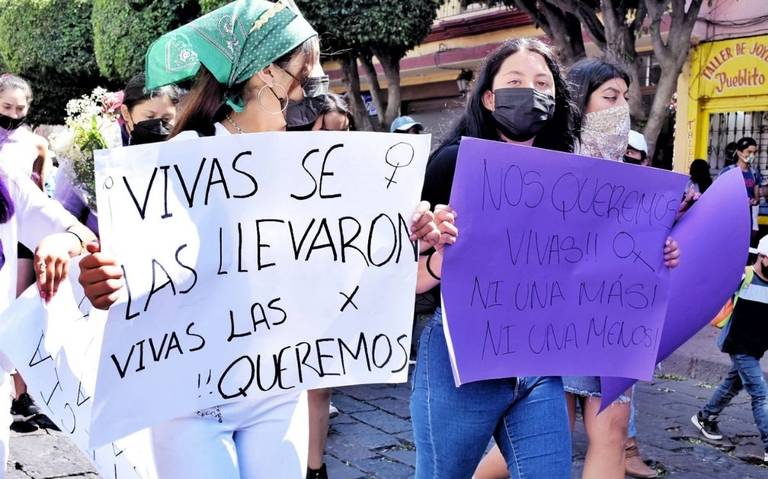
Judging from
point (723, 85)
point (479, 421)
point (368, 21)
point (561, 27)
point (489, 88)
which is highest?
point (368, 21)

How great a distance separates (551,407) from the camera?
8.43ft

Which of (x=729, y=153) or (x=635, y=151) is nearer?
(x=635, y=151)

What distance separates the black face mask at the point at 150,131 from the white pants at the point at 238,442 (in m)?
1.59

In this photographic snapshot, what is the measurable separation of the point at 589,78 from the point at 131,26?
47.4 ft

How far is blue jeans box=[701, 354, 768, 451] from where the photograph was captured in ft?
15.9

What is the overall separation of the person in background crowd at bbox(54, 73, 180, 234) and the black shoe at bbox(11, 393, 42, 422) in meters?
2.22

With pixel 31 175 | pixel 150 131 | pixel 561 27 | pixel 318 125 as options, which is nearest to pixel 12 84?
pixel 31 175

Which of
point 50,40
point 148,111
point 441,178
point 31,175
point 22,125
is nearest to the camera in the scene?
point 441,178

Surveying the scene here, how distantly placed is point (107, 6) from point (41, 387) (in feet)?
53.3

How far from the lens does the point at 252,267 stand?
2.12 m

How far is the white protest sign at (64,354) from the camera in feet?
7.66

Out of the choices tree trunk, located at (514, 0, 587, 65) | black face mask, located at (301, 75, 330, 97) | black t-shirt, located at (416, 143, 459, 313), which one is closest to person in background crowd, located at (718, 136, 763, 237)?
tree trunk, located at (514, 0, 587, 65)

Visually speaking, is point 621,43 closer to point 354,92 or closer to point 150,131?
point 354,92

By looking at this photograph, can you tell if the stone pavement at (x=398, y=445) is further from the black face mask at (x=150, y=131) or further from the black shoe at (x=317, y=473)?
the black face mask at (x=150, y=131)
